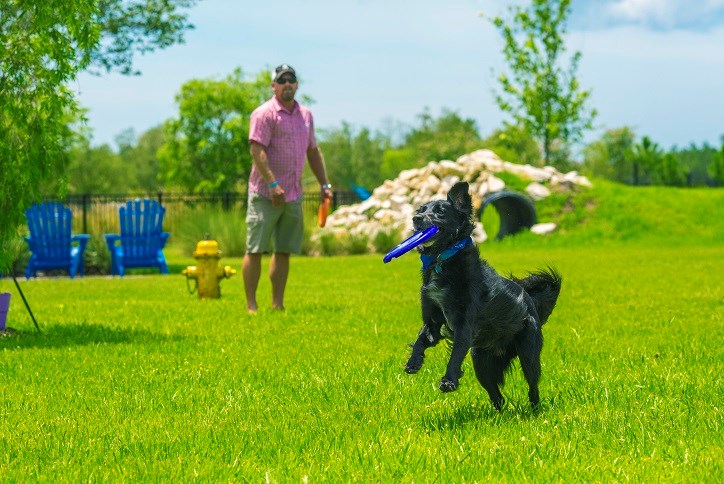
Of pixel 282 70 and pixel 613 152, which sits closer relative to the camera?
pixel 282 70

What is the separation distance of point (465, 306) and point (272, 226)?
5598mm

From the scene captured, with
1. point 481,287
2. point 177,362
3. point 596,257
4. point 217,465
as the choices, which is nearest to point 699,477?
point 481,287

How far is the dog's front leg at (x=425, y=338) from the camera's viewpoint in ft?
14.0

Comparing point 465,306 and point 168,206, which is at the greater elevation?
point 465,306

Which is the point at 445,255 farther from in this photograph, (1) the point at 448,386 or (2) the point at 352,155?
(2) the point at 352,155

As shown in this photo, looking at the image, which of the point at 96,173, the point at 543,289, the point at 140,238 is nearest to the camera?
the point at 543,289

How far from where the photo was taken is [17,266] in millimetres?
19297

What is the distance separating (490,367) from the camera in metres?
4.79

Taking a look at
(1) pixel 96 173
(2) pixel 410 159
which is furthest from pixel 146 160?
(2) pixel 410 159

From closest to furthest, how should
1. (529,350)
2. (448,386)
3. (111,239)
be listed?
(448,386) → (529,350) → (111,239)

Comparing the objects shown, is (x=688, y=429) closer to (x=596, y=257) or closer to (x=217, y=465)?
(x=217, y=465)

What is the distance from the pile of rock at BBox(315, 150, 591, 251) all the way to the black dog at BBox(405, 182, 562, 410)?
20.5m

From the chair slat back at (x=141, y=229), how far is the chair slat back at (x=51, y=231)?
104 centimetres

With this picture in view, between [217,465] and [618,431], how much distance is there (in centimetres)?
190
